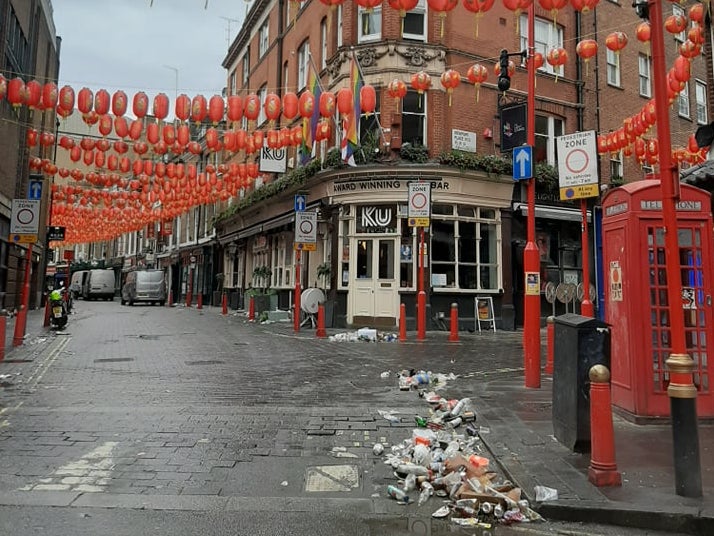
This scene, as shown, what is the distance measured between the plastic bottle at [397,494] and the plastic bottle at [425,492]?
11cm

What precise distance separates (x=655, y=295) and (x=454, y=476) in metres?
3.26

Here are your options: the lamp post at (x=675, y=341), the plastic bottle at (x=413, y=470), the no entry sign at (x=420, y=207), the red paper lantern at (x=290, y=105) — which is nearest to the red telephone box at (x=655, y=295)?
the lamp post at (x=675, y=341)

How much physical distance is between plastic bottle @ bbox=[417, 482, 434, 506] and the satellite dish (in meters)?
13.8

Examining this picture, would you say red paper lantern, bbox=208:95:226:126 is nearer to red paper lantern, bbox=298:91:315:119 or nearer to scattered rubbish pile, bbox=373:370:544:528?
red paper lantern, bbox=298:91:315:119

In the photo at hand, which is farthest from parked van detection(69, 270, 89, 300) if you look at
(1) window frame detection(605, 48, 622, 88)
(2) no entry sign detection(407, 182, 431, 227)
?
(1) window frame detection(605, 48, 622, 88)

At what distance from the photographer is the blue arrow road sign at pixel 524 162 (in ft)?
27.3

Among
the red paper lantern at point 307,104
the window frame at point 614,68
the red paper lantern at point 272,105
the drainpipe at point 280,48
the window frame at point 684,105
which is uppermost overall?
the drainpipe at point 280,48

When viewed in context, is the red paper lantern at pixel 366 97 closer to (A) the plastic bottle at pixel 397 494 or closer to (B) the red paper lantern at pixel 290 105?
(B) the red paper lantern at pixel 290 105

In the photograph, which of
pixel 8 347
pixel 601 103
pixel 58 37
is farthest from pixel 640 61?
pixel 58 37

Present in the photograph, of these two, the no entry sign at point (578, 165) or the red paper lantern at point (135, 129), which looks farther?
the red paper lantern at point (135, 129)

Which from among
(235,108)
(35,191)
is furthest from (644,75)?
(35,191)

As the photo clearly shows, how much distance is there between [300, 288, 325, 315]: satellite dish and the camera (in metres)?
18.0

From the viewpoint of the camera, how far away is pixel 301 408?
6.96 metres

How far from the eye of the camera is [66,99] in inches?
498
